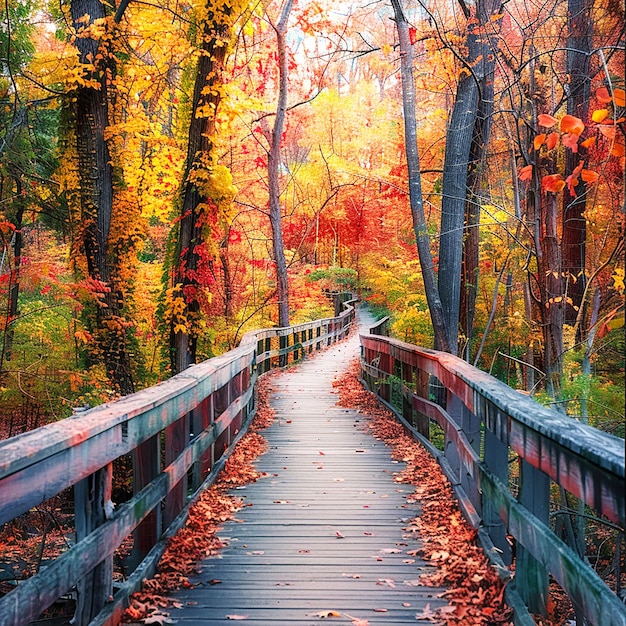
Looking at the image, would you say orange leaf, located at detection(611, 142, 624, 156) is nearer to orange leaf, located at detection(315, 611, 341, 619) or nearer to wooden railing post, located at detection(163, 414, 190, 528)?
orange leaf, located at detection(315, 611, 341, 619)

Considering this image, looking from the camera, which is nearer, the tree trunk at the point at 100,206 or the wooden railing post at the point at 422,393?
the wooden railing post at the point at 422,393

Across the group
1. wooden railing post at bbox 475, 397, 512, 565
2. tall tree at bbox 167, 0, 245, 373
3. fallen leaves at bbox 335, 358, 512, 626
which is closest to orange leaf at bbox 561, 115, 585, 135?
fallen leaves at bbox 335, 358, 512, 626

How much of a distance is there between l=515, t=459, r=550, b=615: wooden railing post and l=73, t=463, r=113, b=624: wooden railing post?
1.95 m

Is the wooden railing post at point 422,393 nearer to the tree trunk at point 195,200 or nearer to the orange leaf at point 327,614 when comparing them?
the orange leaf at point 327,614

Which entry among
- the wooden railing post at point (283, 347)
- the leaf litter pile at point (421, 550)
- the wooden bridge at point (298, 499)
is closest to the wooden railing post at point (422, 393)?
the wooden bridge at point (298, 499)

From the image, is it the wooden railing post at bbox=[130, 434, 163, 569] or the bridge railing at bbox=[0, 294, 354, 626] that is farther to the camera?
the wooden railing post at bbox=[130, 434, 163, 569]

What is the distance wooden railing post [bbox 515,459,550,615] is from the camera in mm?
3098

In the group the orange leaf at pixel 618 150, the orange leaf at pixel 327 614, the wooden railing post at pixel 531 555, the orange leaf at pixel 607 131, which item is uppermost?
the orange leaf at pixel 607 131

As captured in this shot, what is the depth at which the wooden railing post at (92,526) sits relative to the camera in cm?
295

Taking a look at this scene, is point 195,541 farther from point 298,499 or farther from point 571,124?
point 571,124

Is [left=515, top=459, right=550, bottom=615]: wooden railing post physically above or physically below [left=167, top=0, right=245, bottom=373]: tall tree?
below

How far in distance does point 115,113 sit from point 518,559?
39.2ft

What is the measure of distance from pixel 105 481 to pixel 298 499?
10.4 feet

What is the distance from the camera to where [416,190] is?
10.6 meters
